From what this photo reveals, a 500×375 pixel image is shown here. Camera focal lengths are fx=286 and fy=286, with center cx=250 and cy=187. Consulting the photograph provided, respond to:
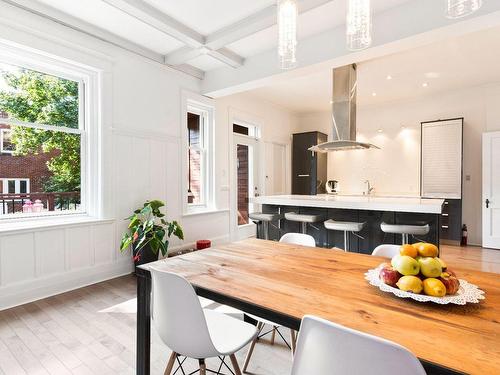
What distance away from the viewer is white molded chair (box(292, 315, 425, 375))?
0.69m

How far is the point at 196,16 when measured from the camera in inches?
122

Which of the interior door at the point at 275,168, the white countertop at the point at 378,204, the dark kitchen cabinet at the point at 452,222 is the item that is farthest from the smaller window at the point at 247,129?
the dark kitchen cabinet at the point at 452,222

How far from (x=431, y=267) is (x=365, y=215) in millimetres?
2598

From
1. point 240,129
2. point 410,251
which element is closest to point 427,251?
point 410,251

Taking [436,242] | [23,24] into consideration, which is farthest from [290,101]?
[23,24]

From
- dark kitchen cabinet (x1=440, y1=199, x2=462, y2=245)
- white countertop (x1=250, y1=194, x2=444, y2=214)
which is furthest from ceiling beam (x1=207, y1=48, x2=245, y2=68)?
dark kitchen cabinet (x1=440, y1=199, x2=462, y2=245)

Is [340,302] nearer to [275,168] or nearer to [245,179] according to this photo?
[245,179]

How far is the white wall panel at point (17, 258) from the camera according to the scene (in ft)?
8.95

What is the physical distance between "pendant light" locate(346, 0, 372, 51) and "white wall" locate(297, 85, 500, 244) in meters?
5.15

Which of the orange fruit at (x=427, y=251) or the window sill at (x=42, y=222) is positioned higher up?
the orange fruit at (x=427, y=251)

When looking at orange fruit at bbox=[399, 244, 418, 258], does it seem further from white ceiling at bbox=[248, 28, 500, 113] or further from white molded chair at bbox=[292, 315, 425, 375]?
white ceiling at bbox=[248, 28, 500, 113]

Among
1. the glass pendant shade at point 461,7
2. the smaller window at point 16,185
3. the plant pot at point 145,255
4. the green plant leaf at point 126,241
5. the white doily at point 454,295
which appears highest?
the glass pendant shade at point 461,7

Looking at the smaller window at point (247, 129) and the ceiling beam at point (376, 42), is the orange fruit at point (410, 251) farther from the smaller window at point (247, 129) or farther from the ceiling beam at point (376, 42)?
the smaller window at point (247, 129)

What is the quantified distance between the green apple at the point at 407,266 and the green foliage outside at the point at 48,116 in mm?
3513
